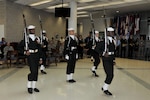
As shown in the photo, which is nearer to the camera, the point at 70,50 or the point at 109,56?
the point at 109,56

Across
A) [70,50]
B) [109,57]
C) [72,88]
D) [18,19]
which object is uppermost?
[18,19]

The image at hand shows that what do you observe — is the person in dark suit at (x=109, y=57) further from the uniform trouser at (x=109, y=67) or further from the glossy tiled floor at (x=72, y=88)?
the glossy tiled floor at (x=72, y=88)

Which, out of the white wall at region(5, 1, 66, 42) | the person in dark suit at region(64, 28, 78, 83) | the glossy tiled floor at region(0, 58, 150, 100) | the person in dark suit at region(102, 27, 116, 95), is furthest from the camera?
the white wall at region(5, 1, 66, 42)

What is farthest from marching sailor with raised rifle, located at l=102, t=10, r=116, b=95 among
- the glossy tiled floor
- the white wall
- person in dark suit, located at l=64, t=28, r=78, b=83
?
the white wall

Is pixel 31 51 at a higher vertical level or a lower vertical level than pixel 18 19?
lower

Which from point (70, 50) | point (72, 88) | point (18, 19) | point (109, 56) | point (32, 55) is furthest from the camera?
point (18, 19)

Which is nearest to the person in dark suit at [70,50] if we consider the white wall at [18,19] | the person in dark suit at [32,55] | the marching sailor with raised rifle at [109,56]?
the person in dark suit at [32,55]

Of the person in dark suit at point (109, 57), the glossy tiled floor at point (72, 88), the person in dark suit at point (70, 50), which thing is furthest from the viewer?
the person in dark suit at point (70, 50)

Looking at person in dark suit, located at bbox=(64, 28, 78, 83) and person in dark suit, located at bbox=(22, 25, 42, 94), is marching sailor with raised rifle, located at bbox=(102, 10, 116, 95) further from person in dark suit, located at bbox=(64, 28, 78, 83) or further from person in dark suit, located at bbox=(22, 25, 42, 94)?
person in dark suit, located at bbox=(22, 25, 42, 94)

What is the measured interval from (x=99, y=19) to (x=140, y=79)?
47.6 ft

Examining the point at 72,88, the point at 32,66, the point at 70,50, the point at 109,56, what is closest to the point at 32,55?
the point at 32,66

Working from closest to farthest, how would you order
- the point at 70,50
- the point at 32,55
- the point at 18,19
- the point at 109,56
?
the point at 109,56, the point at 32,55, the point at 70,50, the point at 18,19

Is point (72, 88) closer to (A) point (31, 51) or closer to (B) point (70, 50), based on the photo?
(B) point (70, 50)

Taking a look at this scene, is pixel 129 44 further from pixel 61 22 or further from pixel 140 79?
pixel 140 79
